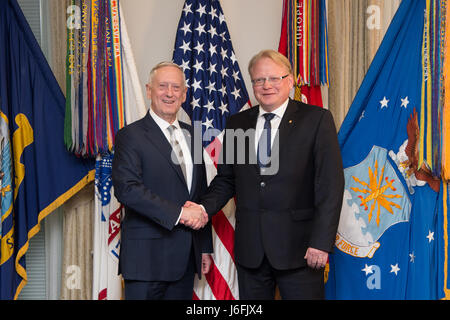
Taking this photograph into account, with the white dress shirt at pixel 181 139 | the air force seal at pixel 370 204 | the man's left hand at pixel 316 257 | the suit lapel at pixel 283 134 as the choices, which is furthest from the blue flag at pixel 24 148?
the air force seal at pixel 370 204

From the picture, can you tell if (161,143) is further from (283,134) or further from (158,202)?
(283,134)

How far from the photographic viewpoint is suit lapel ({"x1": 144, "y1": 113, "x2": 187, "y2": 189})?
7.06 ft

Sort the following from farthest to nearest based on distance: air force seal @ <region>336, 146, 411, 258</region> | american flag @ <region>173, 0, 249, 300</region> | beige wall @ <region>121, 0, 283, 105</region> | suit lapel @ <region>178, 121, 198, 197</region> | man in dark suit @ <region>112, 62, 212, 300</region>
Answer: beige wall @ <region>121, 0, 283, 105</region>
american flag @ <region>173, 0, 249, 300</region>
air force seal @ <region>336, 146, 411, 258</region>
suit lapel @ <region>178, 121, 198, 197</region>
man in dark suit @ <region>112, 62, 212, 300</region>

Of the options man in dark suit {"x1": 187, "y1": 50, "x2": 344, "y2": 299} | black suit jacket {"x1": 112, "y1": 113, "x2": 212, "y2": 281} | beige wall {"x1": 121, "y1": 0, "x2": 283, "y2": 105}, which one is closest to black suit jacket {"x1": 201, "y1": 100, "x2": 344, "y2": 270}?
man in dark suit {"x1": 187, "y1": 50, "x2": 344, "y2": 299}

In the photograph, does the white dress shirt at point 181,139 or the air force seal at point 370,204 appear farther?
the air force seal at point 370,204

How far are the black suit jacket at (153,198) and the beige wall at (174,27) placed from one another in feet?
3.14

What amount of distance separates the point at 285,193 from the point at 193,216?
438 millimetres

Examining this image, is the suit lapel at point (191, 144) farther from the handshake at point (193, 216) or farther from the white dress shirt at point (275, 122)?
the white dress shirt at point (275, 122)

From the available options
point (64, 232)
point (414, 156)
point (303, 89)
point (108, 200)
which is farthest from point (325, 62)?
point (64, 232)

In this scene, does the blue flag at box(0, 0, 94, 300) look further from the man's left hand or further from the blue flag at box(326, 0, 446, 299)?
the blue flag at box(326, 0, 446, 299)

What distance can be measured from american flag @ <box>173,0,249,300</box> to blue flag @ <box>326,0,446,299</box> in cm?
63

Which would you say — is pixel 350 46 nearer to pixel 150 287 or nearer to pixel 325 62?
pixel 325 62

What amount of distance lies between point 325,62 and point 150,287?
5.26ft

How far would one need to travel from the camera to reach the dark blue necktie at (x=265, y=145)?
6.95 ft
